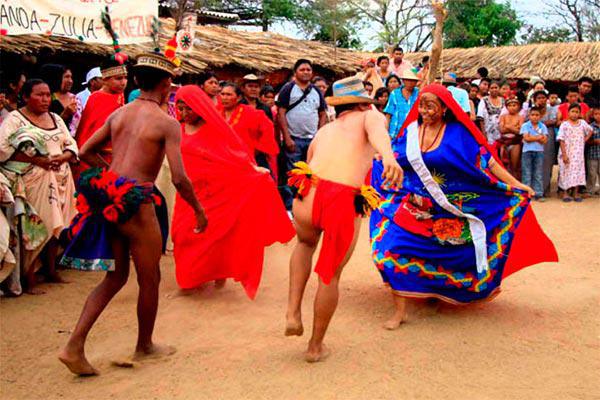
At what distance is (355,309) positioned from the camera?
5.46 metres

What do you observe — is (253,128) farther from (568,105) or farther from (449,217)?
(568,105)

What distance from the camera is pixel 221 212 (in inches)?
220

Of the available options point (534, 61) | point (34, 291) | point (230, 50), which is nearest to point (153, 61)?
point (34, 291)

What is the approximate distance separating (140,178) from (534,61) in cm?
1746

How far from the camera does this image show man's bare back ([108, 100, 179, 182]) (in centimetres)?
402

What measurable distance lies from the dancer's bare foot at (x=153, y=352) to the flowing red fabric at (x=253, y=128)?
112 inches

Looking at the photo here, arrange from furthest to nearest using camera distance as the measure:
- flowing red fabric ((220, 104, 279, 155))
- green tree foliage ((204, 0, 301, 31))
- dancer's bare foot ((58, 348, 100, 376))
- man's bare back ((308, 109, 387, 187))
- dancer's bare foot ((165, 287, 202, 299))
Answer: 1. green tree foliage ((204, 0, 301, 31))
2. flowing red fabric ((220, 104, 279, 155))
3. dancer's bare foot ((165, 287, 202, 299))
4. man's bare back ((308, 109, 387, 187))
5. dancer's bare foot ((58, 348, 100, 376))

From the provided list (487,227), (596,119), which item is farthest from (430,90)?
(596,119)

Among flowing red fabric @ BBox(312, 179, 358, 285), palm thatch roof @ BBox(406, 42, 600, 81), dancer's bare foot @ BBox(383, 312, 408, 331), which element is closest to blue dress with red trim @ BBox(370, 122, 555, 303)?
dancer's bare foot @ BBox(383, 312, 408, 331)

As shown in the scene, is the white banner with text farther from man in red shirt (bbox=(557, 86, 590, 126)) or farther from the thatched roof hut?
man in red shirt (bbox=(557, 86, 590, 126))

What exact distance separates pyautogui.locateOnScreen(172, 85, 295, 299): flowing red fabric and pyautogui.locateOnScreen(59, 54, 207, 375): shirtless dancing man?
1347 mm

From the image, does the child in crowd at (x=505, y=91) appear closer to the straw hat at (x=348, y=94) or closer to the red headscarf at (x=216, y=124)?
the red headscarf at (x=216, y=124)

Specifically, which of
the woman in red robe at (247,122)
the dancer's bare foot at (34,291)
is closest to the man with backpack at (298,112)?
the woman in red robe at (247,122)

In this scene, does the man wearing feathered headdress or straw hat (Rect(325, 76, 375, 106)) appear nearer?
the man wearing feathered headdress
